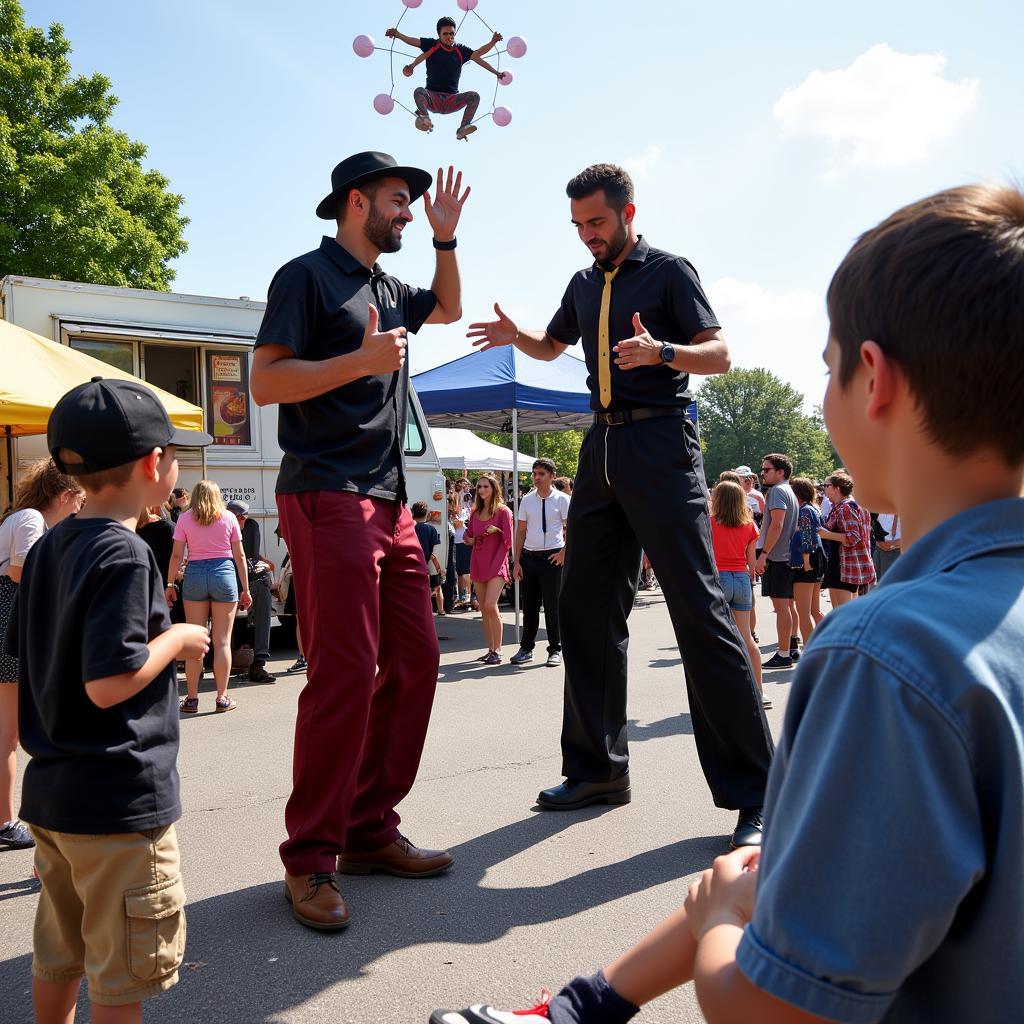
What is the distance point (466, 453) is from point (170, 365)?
1296cm

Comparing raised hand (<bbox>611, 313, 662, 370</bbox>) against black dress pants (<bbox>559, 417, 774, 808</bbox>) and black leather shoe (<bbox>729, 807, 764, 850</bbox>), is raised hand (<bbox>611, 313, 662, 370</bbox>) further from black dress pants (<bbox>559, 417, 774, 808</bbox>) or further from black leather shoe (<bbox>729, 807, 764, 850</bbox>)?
black leather shoe (<bbox>729, 807, 764, 850</bbox>)

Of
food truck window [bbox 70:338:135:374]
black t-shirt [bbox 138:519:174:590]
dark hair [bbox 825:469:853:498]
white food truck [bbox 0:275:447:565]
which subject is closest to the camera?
black t-shirt [bbox 138:519:174:590]

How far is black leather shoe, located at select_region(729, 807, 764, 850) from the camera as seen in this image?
11.3ft

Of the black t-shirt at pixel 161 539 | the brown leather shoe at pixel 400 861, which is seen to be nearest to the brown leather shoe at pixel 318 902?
the brown leather shoe at pixel 400 861

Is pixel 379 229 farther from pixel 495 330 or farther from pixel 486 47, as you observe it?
Result: pixel 486 47

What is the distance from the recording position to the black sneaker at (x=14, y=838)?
3820 millimetres

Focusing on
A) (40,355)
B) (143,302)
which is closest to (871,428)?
(40,355)

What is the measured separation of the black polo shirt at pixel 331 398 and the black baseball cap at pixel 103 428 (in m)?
0.81

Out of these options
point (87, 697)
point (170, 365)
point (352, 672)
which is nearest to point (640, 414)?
point (352, 672)

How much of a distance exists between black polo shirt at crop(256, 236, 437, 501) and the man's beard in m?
0.10

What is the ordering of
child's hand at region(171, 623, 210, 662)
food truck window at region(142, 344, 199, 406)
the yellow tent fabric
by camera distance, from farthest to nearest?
1. food truck window at region(142, 344, 199, 406)
2. the yellow tent fabric
3. child's hand at region(171, 623, 210, 662)

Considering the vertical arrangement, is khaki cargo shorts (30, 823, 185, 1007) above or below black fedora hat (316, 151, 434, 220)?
below

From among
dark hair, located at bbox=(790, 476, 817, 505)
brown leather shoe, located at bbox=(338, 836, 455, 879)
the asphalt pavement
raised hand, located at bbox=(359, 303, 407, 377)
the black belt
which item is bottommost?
the asphalt pavement

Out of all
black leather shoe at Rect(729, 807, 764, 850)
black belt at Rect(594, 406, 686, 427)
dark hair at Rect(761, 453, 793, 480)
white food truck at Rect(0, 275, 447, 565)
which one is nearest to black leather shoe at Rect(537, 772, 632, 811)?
black leather shoe at Rect(729, 807, 764, 850)
